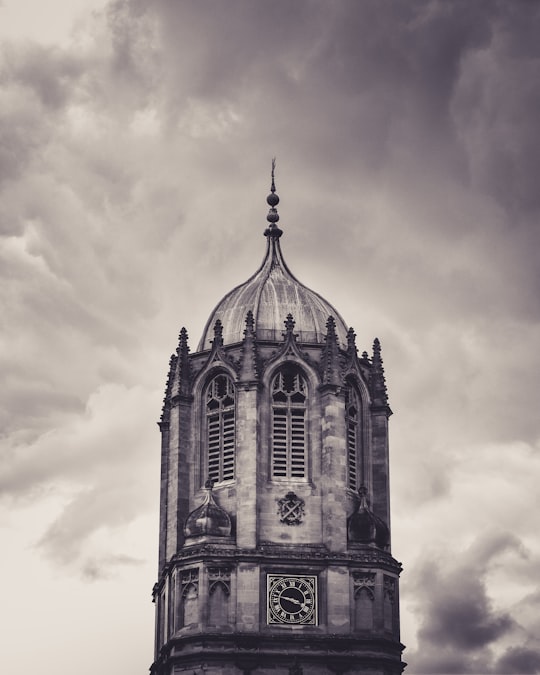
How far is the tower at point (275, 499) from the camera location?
89.8 meters

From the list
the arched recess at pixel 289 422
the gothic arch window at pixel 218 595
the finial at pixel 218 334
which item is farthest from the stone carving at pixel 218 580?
the finial at pixel 218 334

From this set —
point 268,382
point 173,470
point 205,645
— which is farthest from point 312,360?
point 205,645

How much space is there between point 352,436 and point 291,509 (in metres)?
5.99

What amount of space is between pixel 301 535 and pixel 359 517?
3.04 metres

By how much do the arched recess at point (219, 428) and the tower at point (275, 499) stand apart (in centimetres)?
8

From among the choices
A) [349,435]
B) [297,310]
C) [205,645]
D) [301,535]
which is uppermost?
[297,310]

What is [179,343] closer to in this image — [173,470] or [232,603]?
[173,470]

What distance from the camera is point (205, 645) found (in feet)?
292

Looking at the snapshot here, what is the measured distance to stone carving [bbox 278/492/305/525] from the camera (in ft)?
303

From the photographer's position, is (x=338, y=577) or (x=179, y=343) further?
(x=179, y=343)

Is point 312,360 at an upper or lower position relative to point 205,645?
upper

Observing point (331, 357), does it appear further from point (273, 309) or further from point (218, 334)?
point (218, 334)

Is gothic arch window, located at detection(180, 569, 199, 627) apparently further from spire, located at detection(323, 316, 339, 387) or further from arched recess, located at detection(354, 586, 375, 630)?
spire, located at detection(323, 316, 339, 387)

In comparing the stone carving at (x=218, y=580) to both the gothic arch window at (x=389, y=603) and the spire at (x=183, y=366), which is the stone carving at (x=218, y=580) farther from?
the spire at (x=183, y=366)
